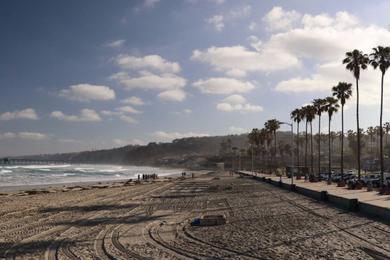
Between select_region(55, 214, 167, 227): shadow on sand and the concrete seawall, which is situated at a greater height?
the concrete seawall

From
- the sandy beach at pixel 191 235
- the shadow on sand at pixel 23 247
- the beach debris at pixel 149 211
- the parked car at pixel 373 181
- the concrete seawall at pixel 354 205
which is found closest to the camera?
the sandy beach at pixel 191 235

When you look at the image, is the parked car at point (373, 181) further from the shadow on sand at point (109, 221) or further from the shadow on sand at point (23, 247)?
the shadow on sand at point (23, 247)

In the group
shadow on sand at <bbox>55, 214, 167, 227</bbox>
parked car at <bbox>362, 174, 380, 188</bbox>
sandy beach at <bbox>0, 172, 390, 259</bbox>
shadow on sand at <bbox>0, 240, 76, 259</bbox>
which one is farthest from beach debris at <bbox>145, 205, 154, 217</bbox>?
parked car at <bbox>362, 174, 380, 188</bbox>

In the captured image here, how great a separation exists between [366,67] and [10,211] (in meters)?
43.8

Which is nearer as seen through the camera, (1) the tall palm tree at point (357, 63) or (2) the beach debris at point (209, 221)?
(2) the beach debris at point (209, 221)

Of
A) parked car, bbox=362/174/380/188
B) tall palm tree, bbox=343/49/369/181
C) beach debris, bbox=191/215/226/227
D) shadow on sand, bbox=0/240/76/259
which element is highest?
tall palm tree, bbox=343/49/369/181

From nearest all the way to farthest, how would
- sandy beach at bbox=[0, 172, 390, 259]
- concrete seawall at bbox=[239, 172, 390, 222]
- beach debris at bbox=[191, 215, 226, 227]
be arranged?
sandy beach at bbox=[0, 172, 390, 259], beach debris at bbox=[191, 215, 226, 227], concrete seawall at bbox=[239, 172, 390, 222]

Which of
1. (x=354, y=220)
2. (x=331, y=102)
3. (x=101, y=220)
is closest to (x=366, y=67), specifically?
(x=331, y=102)

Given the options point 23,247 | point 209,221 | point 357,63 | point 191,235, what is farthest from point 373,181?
point 23,247

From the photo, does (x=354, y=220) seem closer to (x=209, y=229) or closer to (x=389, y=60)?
(x=209, y=229)

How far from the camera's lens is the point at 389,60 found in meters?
51.5

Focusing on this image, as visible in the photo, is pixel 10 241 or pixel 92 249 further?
pixel 10 241

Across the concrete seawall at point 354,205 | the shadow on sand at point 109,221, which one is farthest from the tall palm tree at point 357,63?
the shadow on sand at point 109,221

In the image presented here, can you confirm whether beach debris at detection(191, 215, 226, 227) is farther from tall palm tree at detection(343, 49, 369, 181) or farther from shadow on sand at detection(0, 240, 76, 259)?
tall palm tree at detection(343, 49, 369, 181)
